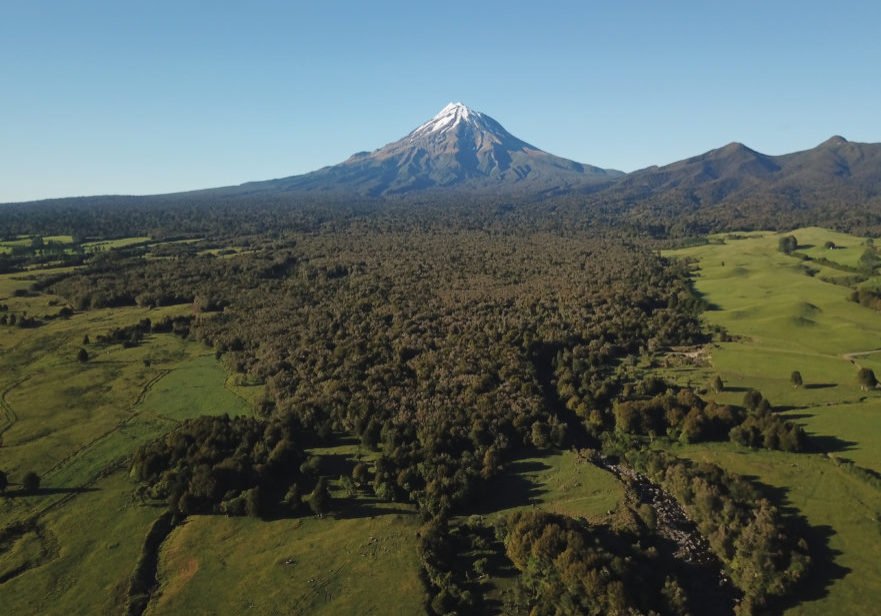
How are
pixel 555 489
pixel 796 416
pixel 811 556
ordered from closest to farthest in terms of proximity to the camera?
pixel 811 556 → pixel 555 489 → pixel 796 416

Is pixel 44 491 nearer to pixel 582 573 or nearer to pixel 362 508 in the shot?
pixel 362 508

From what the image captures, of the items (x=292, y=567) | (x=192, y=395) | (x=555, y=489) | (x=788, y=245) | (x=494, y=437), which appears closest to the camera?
(x=292, y=567)

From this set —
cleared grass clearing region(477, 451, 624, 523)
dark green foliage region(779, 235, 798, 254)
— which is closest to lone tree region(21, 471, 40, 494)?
cleared grass clearing region(477, 451, 624, 523)

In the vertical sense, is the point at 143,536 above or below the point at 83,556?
above

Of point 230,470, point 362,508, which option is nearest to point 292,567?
point 362,508

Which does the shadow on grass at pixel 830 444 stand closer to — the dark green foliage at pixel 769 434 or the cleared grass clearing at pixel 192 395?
the dark green foliage at pixel 769 434

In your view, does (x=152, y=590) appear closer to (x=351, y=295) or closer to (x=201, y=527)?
(x=201, y=527)

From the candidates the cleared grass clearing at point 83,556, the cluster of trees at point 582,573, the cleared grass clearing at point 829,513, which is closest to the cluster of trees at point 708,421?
the cleared grass clearing at point 829,513
